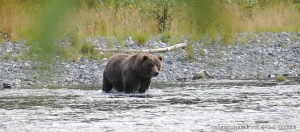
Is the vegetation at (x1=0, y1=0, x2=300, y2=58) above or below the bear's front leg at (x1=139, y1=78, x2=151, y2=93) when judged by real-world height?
above

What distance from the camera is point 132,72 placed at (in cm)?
891

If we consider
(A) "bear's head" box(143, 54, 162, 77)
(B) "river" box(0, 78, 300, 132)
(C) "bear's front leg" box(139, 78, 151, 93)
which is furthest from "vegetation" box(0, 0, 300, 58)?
(C) "bear's front leg" box(139, 78, 151, 93)

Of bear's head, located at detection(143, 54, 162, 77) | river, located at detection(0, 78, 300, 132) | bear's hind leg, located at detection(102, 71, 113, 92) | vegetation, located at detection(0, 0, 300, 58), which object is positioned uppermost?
vegetation, located at detection(0, 0, 300, 58)

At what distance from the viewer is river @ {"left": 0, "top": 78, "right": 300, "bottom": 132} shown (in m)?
6.02

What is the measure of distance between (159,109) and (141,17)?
587cm

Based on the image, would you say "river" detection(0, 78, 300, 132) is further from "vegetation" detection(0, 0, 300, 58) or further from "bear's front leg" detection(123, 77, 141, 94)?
"vegetation" detection(0, 0, 300, 58)

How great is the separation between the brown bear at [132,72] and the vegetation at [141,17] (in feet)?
Result: 24.1

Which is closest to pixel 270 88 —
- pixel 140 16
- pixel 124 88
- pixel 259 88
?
pixel 259 88

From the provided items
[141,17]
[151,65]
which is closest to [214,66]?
[151,65]

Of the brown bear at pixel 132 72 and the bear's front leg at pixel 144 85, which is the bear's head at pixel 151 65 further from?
the bear's front leg at pixel 144 85

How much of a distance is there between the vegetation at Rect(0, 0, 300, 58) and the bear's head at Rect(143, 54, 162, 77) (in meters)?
7.30

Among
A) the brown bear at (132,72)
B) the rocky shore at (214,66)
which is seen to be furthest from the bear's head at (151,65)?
the rocky shore at (214,66)

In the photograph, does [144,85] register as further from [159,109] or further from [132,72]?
[159,109]

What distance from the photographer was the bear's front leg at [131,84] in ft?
29.1
